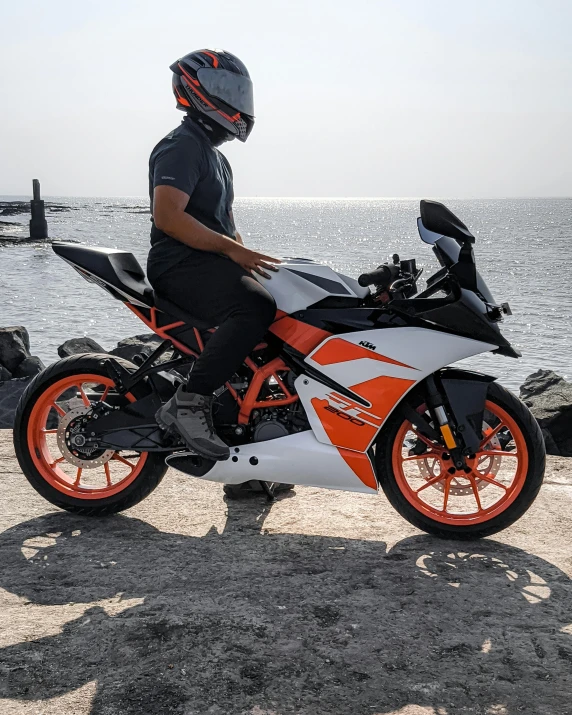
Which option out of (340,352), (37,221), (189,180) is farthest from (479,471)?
(37,221)

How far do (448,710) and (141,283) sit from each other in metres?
2.82

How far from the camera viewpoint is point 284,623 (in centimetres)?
351

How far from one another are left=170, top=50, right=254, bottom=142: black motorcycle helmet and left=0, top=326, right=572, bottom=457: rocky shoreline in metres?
7.45

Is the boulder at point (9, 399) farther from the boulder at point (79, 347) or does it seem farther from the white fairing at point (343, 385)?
the white fairing at point (343, 385)

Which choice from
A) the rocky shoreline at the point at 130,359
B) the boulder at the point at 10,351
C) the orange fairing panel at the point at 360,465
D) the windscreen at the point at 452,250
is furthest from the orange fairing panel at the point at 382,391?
the boulder at the point at 10,351

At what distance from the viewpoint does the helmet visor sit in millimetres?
4352

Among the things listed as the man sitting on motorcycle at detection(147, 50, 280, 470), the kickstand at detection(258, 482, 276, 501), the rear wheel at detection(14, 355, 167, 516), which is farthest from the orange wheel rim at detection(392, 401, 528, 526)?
the rear wheel at detection(14, 355, 167, 516)

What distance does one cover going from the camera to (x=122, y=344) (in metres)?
17.4

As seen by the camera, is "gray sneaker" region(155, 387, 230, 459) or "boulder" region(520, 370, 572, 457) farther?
"boulder" region(520, 370, 572, 457)

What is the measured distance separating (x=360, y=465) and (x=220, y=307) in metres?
1.11

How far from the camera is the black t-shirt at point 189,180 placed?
421 cm

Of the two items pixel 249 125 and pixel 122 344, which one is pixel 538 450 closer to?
pixel 249 125

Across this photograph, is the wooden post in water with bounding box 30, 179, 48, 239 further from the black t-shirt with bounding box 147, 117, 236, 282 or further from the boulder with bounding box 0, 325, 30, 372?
the black t-shirt with bounding box 147, 117, 236, 282

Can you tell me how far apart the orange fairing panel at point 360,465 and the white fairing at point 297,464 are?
0.06 ft
